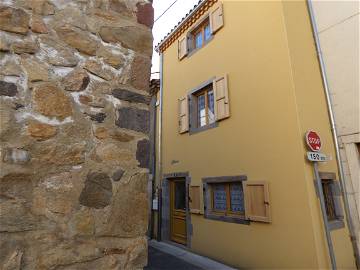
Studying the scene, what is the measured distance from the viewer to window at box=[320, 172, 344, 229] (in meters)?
4.68

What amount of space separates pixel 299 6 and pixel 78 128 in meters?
5.80

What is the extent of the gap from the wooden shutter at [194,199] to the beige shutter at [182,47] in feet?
12.5

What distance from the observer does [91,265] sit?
139cm

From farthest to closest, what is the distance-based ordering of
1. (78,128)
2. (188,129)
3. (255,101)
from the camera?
1. (188,129)
2. (255,101)
3. (78,128)

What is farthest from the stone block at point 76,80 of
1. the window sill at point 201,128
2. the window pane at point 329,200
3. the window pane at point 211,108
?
the window pane at point 211,108

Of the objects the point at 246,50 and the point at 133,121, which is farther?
the point at 246,50

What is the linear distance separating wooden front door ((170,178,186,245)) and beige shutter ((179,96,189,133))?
4.67ft

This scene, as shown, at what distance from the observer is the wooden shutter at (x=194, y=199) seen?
21.1 feet

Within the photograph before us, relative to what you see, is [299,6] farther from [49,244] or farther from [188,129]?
[49,244]

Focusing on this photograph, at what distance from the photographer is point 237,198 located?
18.4 ft

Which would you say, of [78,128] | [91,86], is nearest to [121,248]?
[78,128]

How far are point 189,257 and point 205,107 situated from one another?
357 centimetres

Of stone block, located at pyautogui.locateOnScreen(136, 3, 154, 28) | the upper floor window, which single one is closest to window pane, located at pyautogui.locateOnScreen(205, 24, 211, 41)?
the upper floor window

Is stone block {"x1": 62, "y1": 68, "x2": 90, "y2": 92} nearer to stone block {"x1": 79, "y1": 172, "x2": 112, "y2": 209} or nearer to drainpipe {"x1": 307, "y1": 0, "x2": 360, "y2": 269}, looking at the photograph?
stone block {"x1": 79, "y1": 172, "x2": 112, "y2": 209}
